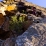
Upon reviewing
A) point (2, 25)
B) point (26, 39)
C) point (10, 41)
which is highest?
point (26, 39)

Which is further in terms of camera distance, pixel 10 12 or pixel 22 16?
pixel 10 12

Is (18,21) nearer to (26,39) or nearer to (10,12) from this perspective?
(10,12)

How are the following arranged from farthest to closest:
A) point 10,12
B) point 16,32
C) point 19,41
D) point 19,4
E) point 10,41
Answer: point 19,4 < point 10,12 < point 16,32 < point 10,41 < point 19,41

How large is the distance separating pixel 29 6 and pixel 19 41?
9602mm

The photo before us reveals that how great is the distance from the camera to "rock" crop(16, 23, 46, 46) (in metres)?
7.27

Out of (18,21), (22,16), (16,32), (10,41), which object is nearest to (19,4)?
(22,16)

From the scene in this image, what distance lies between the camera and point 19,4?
1800cm

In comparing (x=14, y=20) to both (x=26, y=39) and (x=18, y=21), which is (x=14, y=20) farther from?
(x=26, y=39)

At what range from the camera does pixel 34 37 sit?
25.1ft

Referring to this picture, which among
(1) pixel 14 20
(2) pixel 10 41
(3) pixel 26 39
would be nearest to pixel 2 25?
(1) pixel 14 20

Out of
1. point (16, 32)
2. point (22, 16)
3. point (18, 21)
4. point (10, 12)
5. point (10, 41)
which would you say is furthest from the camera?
point (10, 12)

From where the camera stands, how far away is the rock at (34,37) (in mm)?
7270

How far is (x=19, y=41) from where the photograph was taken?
775cm

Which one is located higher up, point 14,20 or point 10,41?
point 10,41
